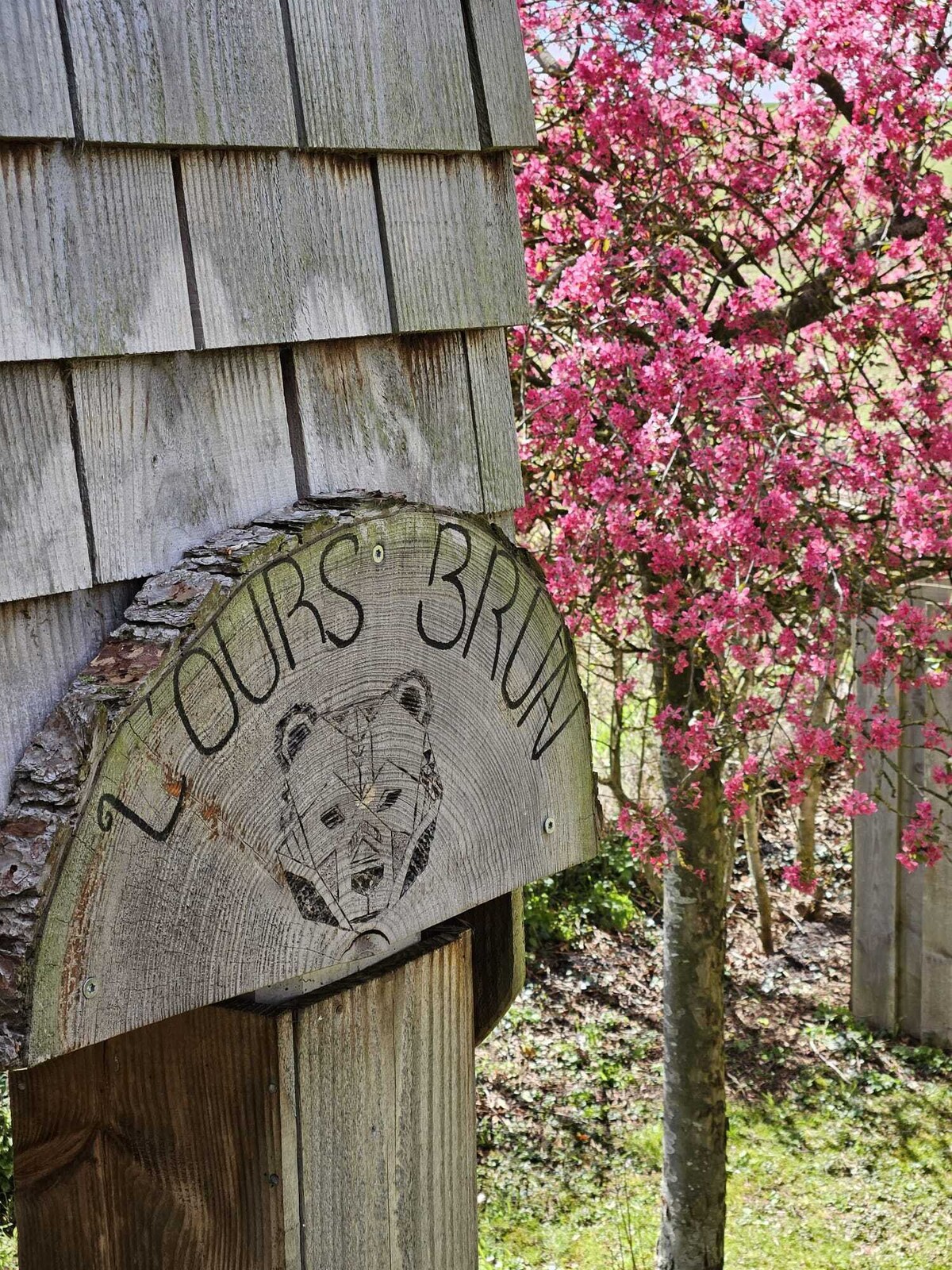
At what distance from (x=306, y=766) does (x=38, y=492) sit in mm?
244

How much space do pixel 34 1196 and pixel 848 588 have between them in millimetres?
2270

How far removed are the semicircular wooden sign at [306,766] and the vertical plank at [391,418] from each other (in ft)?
0.25

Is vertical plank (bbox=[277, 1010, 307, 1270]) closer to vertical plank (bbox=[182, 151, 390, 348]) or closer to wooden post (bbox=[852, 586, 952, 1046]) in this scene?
vertical plank (bbox=[182, 151, 390, 348])

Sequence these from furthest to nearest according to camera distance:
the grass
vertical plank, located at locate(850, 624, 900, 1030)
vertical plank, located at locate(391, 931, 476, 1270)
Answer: vertical plank, located at locate(850, 624, 900, 1030)
the grass
vertical plank, located at locate(391, 931, 476, 1270)

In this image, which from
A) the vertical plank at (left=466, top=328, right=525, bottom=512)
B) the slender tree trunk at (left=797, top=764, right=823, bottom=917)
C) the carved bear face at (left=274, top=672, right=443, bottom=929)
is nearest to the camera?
the carved bear face at (left=274, top=672, right=443, bottom=929)

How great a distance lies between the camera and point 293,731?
82cm

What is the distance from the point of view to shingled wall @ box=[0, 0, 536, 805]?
76cm

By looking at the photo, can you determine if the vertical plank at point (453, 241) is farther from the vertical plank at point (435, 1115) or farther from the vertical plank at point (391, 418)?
the vertical plank at point (435, 1115)

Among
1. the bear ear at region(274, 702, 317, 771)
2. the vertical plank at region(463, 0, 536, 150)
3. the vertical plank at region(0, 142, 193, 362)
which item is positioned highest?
the vertical plank at region(463, 0, 536, 150)

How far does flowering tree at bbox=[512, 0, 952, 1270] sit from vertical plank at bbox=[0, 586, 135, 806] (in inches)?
69.5

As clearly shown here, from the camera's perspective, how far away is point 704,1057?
333cm

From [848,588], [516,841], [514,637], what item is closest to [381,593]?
[514,637]

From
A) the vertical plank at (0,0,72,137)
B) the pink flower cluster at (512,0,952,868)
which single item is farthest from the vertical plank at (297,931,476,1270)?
the pink flower cluster at (512,0,952,868)

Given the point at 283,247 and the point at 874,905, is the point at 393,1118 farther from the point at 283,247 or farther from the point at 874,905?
the point at 874,905
